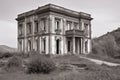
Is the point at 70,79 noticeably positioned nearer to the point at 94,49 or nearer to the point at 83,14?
the point at 83,14

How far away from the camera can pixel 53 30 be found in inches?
1194

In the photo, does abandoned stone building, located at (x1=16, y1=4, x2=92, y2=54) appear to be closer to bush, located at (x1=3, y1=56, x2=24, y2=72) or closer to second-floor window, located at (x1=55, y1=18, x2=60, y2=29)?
second-floor window, located at (x1=55, y1=18, x2=60, y2=29)

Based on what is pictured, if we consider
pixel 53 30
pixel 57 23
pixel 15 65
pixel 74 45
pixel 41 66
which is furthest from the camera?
pixel 74 45

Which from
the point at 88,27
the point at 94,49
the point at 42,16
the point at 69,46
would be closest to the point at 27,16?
the point at 42,16

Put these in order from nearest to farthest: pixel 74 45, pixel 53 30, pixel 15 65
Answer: pixel 15 65 < pixel 53 30 < pixel 74 45

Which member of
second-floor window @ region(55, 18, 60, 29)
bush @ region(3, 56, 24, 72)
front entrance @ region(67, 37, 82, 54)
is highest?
second-floor window @ region(55, 18, 60, 29)

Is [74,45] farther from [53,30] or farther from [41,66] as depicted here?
[41,66]

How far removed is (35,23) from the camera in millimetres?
33719

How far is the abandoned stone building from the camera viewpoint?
30.2 m

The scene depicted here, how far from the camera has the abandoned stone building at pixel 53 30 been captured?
99.2 ft

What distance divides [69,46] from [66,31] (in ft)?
10.4

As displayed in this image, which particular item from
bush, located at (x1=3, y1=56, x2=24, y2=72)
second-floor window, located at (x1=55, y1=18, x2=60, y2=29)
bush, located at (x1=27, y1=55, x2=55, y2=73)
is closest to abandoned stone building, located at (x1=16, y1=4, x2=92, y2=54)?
second-floor window, located at (x1=55, y1=18, x2=60, y2=29)

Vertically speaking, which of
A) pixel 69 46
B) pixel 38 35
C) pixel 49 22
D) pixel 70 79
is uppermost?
pixel 49 22

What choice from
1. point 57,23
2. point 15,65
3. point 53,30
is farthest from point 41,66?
point 57,23
